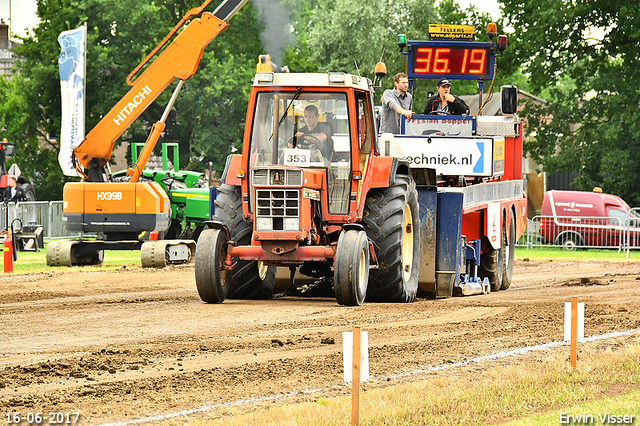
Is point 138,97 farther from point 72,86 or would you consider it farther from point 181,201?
point 72,86

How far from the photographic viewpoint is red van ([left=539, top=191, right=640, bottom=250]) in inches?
1163

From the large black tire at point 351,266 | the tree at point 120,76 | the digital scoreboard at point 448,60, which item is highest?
the tree at point 120,76

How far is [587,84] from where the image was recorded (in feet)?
125

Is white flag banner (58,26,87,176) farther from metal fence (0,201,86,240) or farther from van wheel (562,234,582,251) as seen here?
van wheel (562,234,582,251)

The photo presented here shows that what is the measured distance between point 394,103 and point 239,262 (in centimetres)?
412

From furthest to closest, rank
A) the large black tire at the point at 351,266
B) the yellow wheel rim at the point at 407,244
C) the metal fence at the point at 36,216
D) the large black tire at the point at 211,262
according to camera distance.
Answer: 1. the metal fence at the point at 36,216
2. the yellow wheel rim at the point at 407,244
3. the large black tire at the point at 211,262
4. the large black tire at the point at 351,266

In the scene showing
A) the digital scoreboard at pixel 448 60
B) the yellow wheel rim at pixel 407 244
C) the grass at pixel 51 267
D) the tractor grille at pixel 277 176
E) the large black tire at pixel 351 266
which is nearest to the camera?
the large black tire at pixel 351 266

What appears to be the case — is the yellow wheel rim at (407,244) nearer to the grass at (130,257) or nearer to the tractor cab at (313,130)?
the tractor cab at (313,130)

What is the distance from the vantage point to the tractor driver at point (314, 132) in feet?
41.8

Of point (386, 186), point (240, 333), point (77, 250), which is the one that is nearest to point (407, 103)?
point (386, 186)

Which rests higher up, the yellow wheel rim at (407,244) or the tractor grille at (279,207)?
the tractor grille at (279,207)

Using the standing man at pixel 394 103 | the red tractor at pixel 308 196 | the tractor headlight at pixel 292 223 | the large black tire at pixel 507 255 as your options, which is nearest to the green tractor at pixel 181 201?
the large black tire at pixel 507 255

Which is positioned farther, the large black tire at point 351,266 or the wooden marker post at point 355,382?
the large black tire at point 351,266

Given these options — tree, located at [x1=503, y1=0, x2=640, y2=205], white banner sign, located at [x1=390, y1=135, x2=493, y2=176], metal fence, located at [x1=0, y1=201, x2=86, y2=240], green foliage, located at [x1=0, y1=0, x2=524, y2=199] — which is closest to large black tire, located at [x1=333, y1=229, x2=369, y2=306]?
white banner sign, located at [x1=390, y1=135, x2=493, y2=176]
